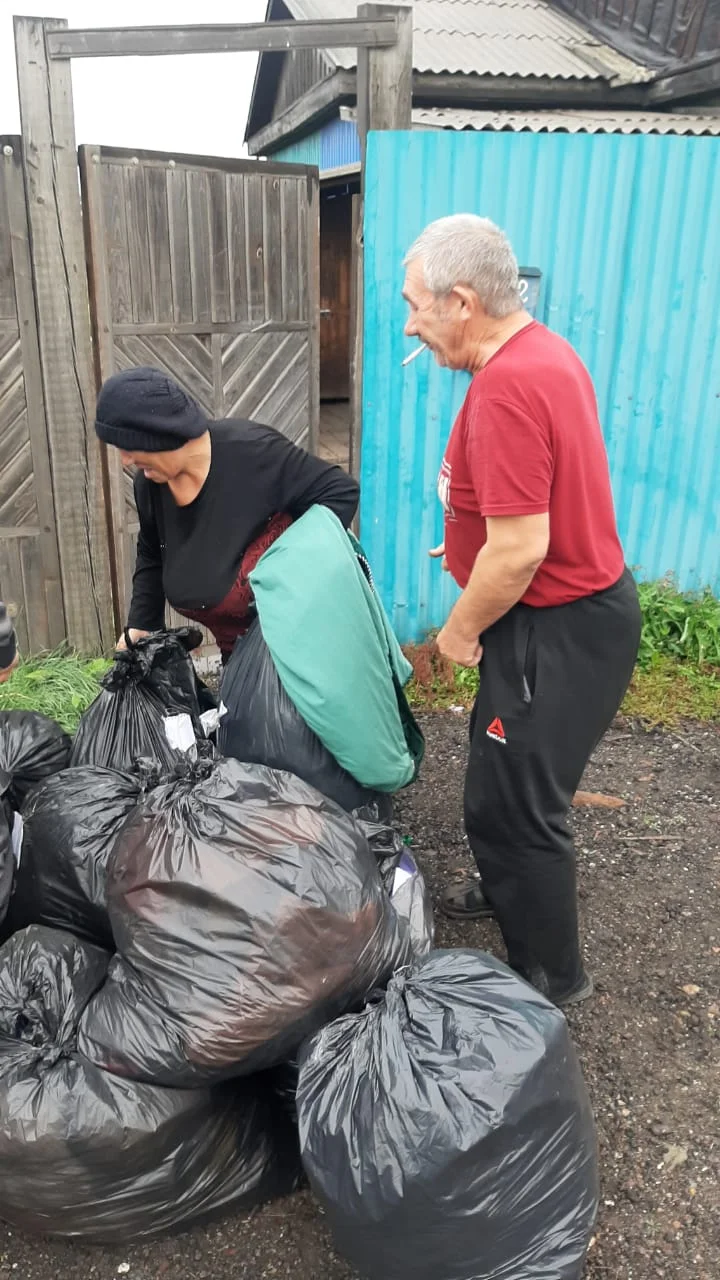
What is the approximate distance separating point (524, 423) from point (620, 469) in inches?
105

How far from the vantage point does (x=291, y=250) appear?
377 cm

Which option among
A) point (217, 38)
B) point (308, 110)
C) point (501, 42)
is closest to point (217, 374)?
point (217, 38)

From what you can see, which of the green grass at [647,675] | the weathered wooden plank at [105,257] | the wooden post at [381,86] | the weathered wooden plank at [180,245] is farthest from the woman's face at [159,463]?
the wooden post at [381,86]

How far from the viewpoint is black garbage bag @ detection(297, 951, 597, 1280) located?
52.7 inches

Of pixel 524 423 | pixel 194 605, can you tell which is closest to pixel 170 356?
pixel 194 605

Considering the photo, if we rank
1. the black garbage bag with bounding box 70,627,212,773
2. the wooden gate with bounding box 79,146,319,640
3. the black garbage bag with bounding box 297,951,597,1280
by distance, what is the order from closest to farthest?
the black garbage bag with bounding box 297,951,597,1280, the black garbage bag with bounding box 70,627,212,773, the wooden gate with bounding box 79,146,319,640

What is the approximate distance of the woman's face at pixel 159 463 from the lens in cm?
217

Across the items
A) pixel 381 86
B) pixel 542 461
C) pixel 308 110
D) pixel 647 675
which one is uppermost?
pixel 308 110

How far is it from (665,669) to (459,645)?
2430 millimetres

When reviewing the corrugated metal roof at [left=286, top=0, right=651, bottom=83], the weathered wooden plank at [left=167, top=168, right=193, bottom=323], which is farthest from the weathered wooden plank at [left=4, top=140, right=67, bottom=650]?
the corrugated metal roof at [left=286, top=0, right=651, bottom=83]

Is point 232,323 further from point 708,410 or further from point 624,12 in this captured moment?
point 624,12

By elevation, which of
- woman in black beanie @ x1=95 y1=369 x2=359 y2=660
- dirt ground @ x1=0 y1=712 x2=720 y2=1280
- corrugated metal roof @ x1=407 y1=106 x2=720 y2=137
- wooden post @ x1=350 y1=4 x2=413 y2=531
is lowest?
dirt ground @ x1=0 y1=712 x2=720 y2=1280

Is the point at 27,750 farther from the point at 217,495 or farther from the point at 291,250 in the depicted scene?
the point at 291,250

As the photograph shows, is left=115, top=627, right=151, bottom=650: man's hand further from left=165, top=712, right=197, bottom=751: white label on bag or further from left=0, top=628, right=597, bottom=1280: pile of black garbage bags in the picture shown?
left=0, top=628, right=597, bottom=1280: pile of black garbage bags
